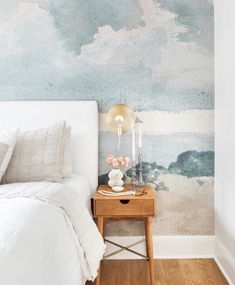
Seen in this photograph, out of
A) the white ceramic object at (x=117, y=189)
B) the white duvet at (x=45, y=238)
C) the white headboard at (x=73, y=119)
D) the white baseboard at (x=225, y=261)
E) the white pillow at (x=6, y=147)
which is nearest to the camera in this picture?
the white duvet at (x=45, y=238)

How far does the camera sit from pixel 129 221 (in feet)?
10.0

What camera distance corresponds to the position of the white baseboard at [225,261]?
2.50 meters

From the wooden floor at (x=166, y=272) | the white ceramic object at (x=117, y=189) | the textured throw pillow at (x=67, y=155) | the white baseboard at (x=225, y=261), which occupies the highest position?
the textured throw pillow at (x=67, y=155)

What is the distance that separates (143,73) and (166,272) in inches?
61.6

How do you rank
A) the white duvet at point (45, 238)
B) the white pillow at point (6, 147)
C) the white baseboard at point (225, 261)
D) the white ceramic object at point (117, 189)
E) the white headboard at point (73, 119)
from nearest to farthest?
the white duvet at point (45, 238) → the white pillow at point (6, 147) → the white baseboard at point (225, 261) → the white ceramic object at point (117, 189) → the white headboard at point (73, 119)

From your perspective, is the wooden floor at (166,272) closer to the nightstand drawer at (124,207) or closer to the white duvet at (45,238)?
the nightstand drawer at (124,207)

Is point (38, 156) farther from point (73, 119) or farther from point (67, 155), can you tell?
point (73, 119)

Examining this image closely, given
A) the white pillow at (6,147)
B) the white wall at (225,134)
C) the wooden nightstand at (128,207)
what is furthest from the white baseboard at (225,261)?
the white pillow at (6,147)

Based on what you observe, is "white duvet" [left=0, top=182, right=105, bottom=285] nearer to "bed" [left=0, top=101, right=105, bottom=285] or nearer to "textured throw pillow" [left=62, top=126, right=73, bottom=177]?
"bed" [left=0, top=101, right=105, bottom=285]

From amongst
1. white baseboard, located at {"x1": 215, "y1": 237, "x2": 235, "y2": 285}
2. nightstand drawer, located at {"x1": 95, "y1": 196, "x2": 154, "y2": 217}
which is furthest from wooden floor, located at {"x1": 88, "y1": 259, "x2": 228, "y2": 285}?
nightstand drawer, located at {"x1": 95, "y1": 196, "x2": 154, "y2": 217}

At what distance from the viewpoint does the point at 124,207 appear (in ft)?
8.42

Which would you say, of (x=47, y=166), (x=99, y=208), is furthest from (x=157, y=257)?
(x=47, y=166)

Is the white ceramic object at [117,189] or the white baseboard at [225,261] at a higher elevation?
the white ceramic object at [117,189]

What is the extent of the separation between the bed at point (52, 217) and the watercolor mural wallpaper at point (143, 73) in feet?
0.49
